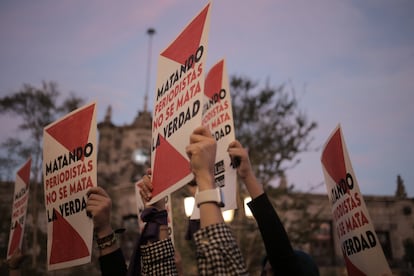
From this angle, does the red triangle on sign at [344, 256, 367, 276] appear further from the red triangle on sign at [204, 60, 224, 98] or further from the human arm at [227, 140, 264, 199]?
the red triangle on sign at [204, 60, 224, 98]

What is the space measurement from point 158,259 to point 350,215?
2.11 m

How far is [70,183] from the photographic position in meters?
3.37

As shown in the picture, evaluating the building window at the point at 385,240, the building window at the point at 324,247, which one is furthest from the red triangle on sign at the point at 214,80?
the building window at the point at 385,240

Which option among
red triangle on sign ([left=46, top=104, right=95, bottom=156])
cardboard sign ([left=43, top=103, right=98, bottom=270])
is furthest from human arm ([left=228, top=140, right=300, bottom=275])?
red triangle on sign ([left=46, top=104, right=95, bottom=156])

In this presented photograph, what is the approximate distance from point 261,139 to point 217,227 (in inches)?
522

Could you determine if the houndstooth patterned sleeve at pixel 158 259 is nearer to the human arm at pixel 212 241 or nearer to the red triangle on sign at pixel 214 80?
the human arm at pixel 212 241

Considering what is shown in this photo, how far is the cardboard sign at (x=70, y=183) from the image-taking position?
10.2ft

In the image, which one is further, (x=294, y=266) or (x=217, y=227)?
(x=294, y=266)

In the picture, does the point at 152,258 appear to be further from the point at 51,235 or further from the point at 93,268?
the point at 93,268

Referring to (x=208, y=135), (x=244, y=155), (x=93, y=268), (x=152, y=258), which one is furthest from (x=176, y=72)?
(x=93, y=268)

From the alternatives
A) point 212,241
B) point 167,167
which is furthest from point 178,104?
point 212,241

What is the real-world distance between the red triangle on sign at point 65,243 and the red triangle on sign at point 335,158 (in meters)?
2.47

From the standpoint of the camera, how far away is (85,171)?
3.27 m

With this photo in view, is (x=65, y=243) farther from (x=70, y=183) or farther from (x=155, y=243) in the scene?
(x=155, y=243)
